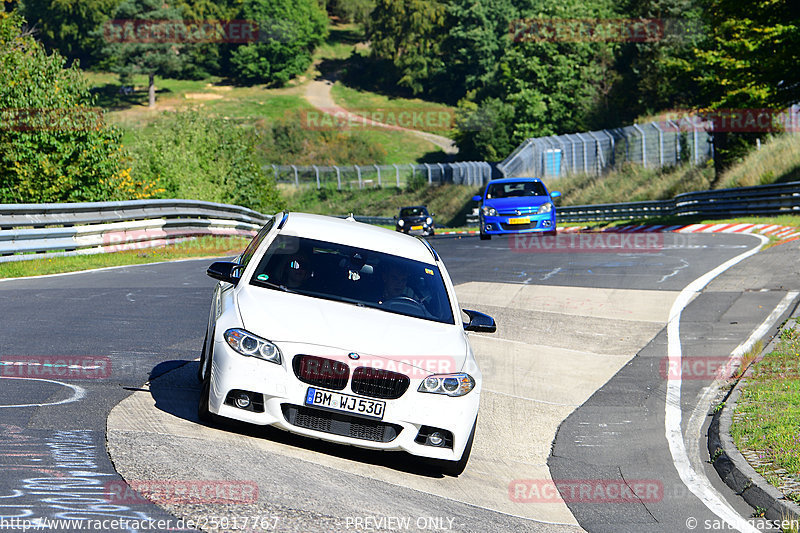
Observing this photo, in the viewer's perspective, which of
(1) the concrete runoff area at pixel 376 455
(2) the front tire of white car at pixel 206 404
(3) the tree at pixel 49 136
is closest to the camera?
(1) the concrete runoff area at pixel 376 455

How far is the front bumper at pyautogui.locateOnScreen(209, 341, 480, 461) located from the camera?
6.48 m

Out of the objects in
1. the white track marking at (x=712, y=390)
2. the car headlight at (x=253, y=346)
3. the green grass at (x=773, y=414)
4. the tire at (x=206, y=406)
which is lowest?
the white track marking at (x=712, y=390)

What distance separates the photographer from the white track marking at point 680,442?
6609 millimetres

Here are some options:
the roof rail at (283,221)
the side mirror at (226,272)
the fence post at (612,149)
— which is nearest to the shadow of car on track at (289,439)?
the side mirror at (226,272)

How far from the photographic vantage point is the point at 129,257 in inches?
848

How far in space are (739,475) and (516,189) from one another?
2115 centimetres

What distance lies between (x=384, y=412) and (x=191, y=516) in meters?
1.83

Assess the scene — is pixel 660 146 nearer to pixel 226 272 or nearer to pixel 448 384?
pixel 226 272

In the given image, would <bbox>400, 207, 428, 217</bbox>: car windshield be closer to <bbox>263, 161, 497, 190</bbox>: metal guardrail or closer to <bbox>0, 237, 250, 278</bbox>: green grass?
<bbox>0, 237, 250, 278</bbox>: green grass

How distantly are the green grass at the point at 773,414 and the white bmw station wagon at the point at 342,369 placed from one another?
2.33 m

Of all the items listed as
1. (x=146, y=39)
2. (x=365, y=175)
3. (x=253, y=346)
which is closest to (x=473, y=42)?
(x=146, y=39)

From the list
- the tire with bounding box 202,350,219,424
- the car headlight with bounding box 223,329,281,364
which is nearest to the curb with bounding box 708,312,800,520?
the car headlight with bounding box 223,329,281,364

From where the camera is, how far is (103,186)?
84.5ft

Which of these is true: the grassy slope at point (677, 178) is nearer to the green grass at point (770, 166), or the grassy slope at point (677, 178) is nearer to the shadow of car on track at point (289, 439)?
the green grass at point (770, 166)
